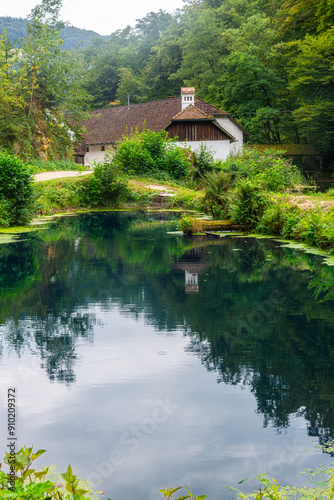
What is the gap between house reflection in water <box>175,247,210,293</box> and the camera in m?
9.96

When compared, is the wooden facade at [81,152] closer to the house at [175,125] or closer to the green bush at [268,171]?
the house at [175,125]

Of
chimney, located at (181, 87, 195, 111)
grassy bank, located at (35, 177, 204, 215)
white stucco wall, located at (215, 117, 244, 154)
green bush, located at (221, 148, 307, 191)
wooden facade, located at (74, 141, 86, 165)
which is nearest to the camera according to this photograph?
green bush, located at (221, 148, 307, 191)

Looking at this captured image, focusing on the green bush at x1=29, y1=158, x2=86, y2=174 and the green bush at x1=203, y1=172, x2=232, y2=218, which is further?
the green bush at x1=29, y1=158, x2=86, y2=174

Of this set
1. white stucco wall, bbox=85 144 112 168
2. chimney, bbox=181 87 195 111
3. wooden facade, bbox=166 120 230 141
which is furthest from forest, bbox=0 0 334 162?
wooden facade, bbox=166 120 230 141

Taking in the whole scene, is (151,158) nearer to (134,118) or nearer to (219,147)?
(219,147)

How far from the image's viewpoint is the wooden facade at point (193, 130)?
151ft

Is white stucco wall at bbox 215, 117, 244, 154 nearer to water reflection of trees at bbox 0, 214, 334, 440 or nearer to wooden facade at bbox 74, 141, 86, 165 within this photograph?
wooden facade at bbox 74, 141, 86, 165

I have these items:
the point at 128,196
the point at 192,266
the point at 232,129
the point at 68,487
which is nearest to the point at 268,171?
the point at 192,266

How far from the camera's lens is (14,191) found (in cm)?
1955

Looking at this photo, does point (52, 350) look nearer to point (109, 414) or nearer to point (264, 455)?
point (109, 414)

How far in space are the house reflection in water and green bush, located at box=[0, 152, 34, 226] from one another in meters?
8.01

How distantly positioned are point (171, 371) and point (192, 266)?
6.41 meters

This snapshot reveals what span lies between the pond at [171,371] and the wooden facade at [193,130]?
3572 centimetres

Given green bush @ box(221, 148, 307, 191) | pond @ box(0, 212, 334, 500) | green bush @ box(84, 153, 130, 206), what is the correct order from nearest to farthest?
pond @ box(0, 212, 334, 500)
green bush @ box(221, 148, 307, 191)
green bush @ box(84, 153, 130, 206)
